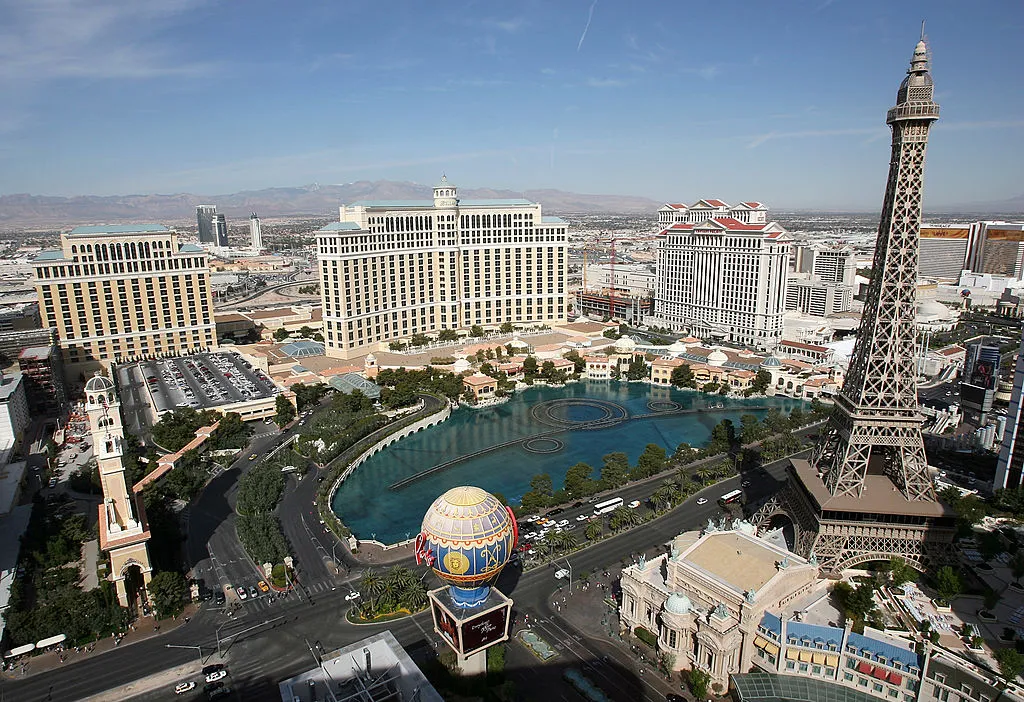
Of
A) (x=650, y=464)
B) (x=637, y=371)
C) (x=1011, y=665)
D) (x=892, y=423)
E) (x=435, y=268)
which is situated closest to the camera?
(x=1011, y=665)

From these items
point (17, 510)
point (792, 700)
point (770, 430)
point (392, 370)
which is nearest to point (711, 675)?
point (792, 700)

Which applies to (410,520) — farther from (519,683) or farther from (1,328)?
(1,328)

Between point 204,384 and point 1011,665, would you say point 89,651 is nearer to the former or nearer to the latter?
point 1011,665

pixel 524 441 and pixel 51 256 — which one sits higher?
pixel 51 256

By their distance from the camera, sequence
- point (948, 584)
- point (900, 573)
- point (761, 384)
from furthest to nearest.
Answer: point (761, 384), point (900, 573), point (948, 584)

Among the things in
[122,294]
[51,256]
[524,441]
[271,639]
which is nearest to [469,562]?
[271,639]

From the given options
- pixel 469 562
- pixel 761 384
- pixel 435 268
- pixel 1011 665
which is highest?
pixel 435 268

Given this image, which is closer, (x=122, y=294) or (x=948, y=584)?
(x=948, y=584)
